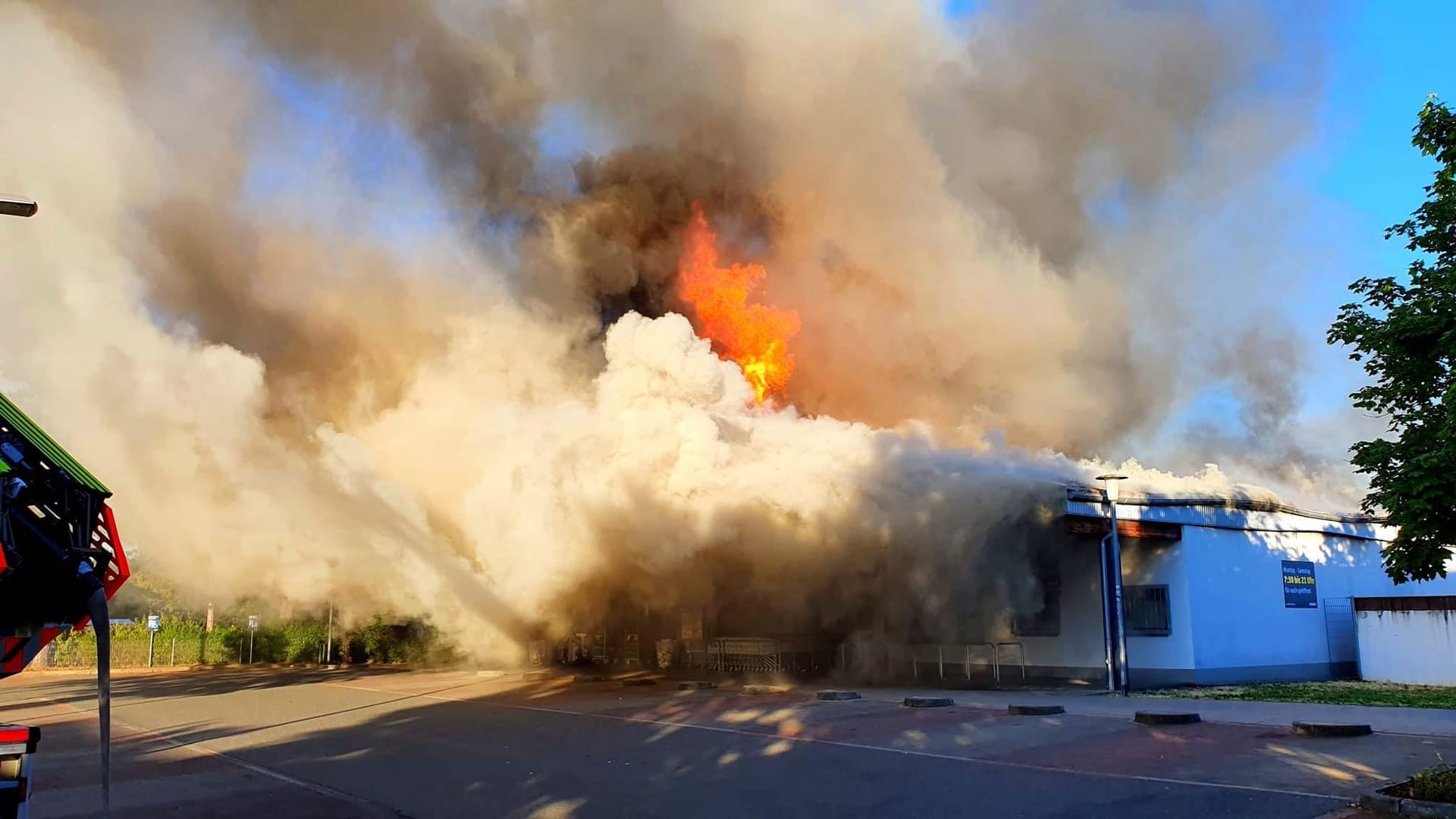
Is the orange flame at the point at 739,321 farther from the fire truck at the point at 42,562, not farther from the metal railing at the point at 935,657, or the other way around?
the fire truck at the point at 42,562

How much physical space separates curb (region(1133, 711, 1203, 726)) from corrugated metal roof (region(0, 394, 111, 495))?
46.5 ft

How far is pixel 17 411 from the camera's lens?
22.4 feet

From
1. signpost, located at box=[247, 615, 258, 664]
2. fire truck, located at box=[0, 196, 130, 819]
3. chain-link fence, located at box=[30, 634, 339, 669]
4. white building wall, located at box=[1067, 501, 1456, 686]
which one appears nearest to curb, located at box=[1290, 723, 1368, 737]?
white building wall, located at box=[1067, 501, 1456, 686]

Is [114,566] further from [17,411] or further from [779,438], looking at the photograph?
[779,438]

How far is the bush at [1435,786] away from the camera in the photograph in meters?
8.23

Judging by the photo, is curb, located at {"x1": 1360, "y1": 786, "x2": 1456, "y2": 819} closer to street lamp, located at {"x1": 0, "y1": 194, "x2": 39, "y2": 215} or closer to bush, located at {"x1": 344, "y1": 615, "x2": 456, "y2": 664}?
street lamp, located at {"x1": 0, "y1": 194, "x2": 39, "y2": 215}

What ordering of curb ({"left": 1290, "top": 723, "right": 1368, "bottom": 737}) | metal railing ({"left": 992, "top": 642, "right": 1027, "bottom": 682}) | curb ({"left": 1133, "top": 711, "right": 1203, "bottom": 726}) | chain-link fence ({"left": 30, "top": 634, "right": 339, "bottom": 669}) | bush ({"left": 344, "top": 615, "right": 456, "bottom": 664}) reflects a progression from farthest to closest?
chain-link fence ({"left": 30, "top": 634, "right": 339, "bottom": 669}) < bush ({"left": 344, "top": 615, "right": 456, "bottom": 664}) < metal railing ({"left": 992, "top": 642, "right": 1027, "bottom": 682}) < curb ({"left": 1133, "top": 711, "right": 1203, "bottom": 726}) < curb ({"left": 1290, "top": 723, "right": 1368, "bottom": 737})

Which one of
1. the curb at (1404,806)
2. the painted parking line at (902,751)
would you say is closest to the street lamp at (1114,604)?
the painted parking line at (902,751)

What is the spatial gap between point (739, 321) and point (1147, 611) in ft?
39.2

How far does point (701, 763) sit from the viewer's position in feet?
40.0

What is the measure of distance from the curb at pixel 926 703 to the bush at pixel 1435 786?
9497 millimetres

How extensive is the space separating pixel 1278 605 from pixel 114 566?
25199 mm

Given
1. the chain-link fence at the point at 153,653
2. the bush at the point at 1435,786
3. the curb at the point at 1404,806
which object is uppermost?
the bush at the point at 1435,786

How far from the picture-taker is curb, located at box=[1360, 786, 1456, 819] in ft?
26.2
